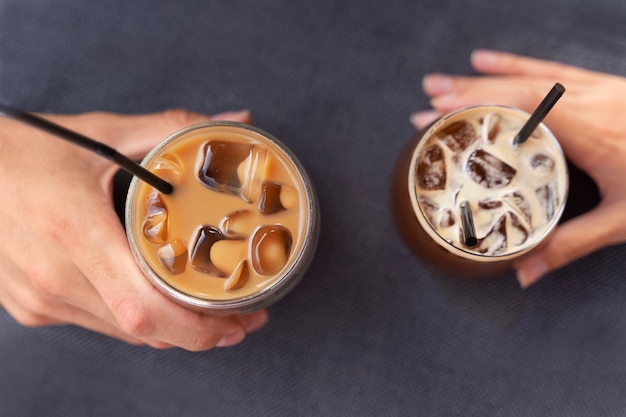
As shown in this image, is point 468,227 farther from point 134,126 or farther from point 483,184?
point 134,126

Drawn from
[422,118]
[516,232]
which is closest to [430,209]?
[516,232]

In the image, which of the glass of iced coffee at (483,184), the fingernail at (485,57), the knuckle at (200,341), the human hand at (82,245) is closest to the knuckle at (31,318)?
the human hand at (82,245)

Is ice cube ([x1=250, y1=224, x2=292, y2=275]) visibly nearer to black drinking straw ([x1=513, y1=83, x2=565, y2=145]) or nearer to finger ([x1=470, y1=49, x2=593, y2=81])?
black drinking straw ([x1=513, y1=83, x2=565, y2=145])

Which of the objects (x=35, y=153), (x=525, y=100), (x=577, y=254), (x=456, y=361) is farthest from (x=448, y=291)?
(x=35, y=153)

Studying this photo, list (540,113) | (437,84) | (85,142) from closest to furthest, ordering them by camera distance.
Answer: (85,142) → (540,113) → (437,84)

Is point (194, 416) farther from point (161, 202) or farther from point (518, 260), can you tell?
point (518, 260)

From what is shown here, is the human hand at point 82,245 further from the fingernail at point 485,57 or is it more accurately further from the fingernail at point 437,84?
the fingernail at point 485,57
